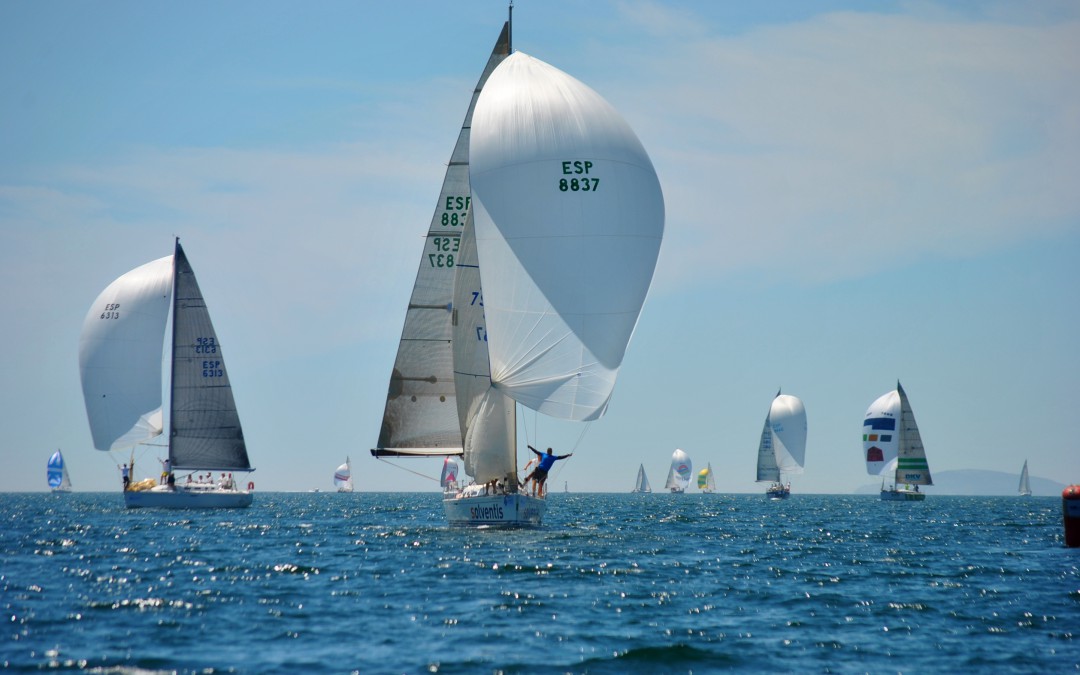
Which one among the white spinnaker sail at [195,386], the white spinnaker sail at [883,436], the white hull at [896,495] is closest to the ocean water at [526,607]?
the white spinnaker sail at [195,386]

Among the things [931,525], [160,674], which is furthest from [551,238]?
[931,525]

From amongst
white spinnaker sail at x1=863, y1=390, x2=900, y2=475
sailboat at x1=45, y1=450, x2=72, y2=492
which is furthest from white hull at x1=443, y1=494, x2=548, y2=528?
sailboat at x1=45, y1=450, x2=72, y2=492

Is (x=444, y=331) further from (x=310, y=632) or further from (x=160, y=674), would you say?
(x=160, y=674)

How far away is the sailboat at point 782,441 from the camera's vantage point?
4240 inches

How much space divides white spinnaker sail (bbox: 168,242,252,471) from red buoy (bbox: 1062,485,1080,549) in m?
37.4

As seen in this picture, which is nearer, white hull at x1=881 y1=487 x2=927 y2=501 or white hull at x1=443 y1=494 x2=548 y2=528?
white hull at x1=443 y1=494 x2=548 y2=528

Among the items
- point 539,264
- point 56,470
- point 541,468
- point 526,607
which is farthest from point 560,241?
point 56,470

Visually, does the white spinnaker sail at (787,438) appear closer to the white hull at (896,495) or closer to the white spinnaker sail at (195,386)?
the white hull at (896,495)

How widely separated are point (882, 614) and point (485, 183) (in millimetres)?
17092

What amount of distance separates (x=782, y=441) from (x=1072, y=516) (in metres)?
73.7

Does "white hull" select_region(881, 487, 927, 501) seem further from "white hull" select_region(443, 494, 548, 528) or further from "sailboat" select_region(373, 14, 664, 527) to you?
"white hull" select_region(443, 494, 548, 528)

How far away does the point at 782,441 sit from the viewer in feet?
353

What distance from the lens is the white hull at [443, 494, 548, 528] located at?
32.3 meters

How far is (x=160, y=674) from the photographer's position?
537 inches
